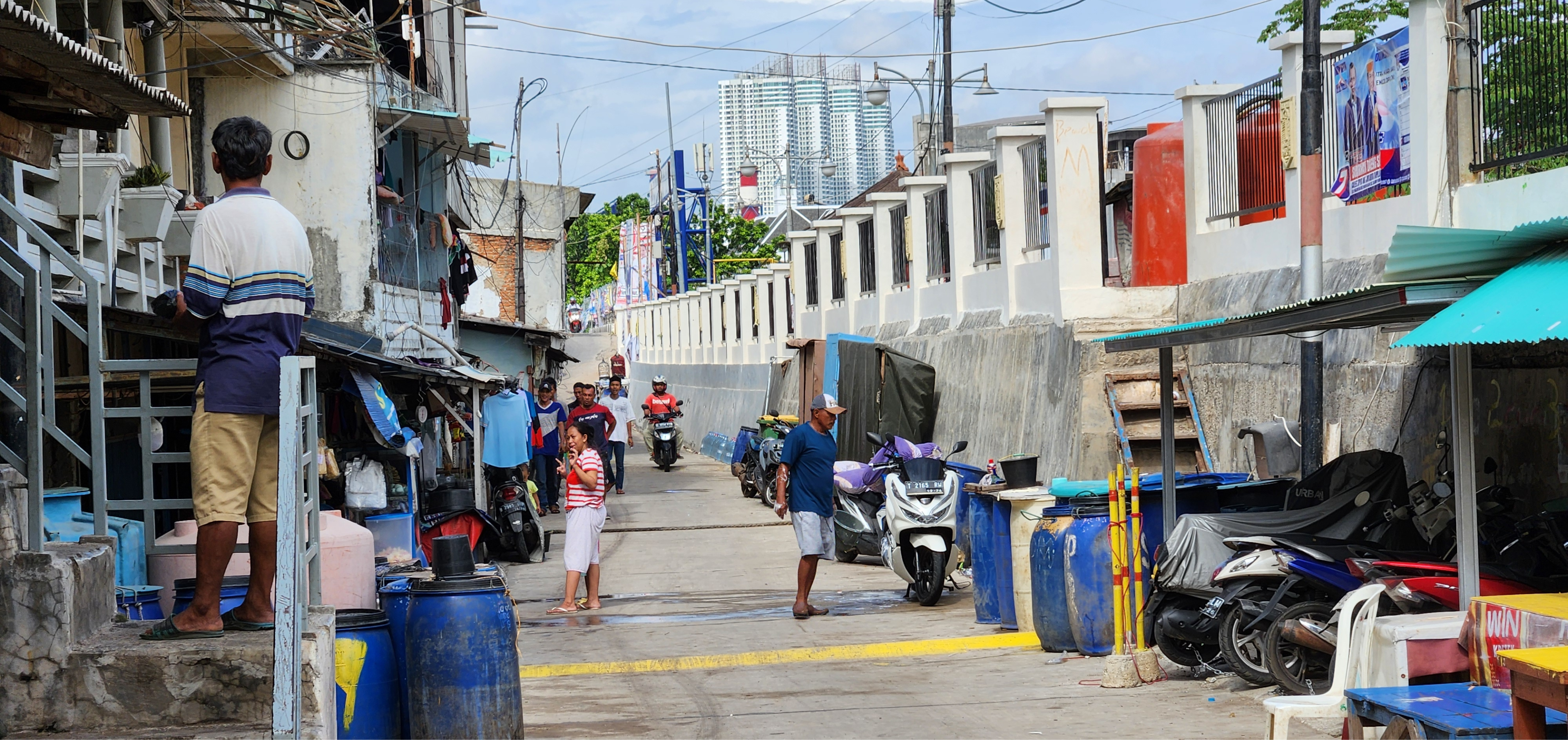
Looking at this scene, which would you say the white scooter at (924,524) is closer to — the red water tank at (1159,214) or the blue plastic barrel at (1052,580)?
the blue plastic barrel at (1052,580)

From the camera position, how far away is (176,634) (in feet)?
16.2

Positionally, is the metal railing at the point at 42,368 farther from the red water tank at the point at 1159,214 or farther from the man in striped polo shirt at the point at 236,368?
the red water tank at the point at 1159,214

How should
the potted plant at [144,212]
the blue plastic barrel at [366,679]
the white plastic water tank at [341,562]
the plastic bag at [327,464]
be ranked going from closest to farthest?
the blue plastic barrel at [366,679] < the white plastic water tank at [341,562] < the plastic bag at [327,464] < the potted plant at [144,212]

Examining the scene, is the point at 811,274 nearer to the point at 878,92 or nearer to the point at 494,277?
the point at 878,92

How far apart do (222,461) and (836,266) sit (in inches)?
872

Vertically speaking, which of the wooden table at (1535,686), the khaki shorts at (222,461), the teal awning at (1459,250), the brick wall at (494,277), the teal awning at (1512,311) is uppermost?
the brick wall at (494,277)

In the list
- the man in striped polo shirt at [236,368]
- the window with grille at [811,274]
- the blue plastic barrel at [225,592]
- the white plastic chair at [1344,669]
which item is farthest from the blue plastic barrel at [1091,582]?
the window with grille at [811,274]

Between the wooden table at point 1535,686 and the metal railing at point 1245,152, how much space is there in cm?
817

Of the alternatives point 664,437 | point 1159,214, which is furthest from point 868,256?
point 1159,214

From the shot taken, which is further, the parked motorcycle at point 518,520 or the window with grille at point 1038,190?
the window with grille at point 1038,190

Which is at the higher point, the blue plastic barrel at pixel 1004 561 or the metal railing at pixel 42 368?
the metal railing at pixel 42 368

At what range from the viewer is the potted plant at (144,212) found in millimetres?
10992

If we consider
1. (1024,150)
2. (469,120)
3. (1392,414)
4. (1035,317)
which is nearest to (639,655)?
(1392,414)

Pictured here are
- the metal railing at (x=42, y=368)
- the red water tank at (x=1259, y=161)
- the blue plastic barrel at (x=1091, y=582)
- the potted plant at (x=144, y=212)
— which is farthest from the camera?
the red water tank at (x=1259, y=161)
